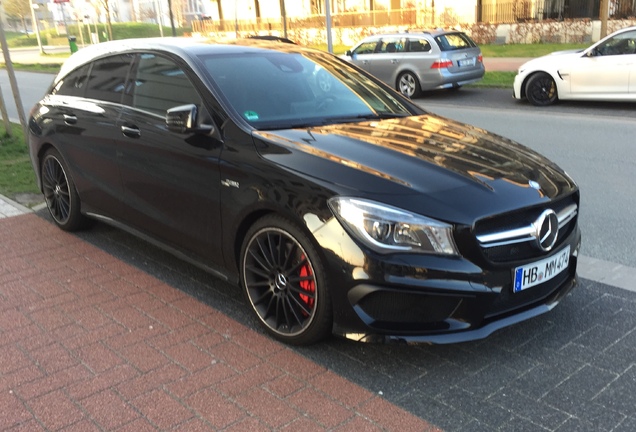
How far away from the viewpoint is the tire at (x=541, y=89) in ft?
42.8

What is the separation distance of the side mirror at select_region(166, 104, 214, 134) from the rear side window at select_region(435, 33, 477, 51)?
500 inches

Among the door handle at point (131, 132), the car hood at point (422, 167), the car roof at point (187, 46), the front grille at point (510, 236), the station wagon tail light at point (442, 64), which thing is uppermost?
the car roof at point (187, 46)

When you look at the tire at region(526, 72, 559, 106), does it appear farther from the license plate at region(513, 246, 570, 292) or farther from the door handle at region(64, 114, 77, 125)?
the license plate at region(513, 246, 570, 292)

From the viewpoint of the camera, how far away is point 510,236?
3.26m

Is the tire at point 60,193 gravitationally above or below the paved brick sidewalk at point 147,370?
above

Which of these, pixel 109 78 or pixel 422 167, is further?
pixel 109 78

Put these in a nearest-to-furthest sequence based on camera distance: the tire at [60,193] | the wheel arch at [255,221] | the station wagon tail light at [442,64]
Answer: the wheel arch at [255,221] → the tire at [60,193] → the station wagon tail light at [442,64]

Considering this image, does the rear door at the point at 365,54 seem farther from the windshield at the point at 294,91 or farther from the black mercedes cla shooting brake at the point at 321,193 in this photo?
the windshield at the point at 294,91

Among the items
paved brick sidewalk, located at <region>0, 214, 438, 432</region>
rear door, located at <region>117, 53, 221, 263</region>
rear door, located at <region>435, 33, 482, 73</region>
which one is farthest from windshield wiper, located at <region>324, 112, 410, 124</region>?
rear door, located at <region>435, 33, 482, 73</region>

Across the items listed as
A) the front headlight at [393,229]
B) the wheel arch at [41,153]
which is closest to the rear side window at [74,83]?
the wheel arch at [41,153]

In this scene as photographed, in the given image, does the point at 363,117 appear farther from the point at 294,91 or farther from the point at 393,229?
the point at 393,229

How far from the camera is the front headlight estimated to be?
3.12 metres

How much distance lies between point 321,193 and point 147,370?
1.33 m

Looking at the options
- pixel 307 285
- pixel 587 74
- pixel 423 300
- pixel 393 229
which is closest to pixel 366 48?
pixel 587 74
